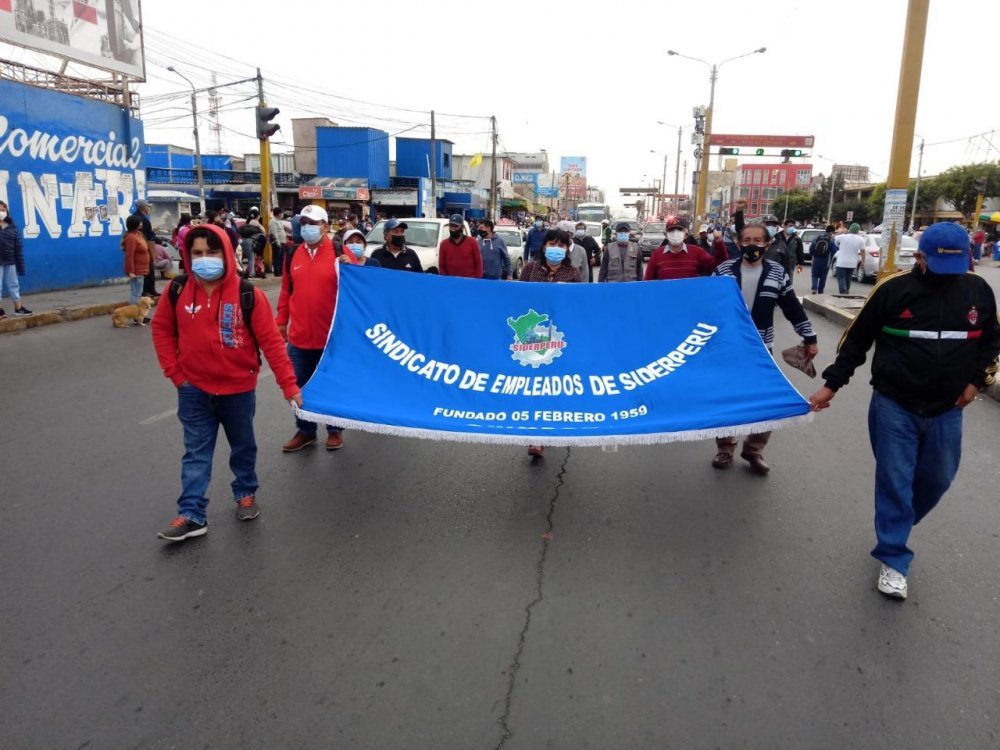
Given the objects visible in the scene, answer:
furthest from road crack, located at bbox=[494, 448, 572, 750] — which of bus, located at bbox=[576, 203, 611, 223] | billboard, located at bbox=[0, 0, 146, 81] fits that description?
bus, located at bbox=[576, 203, 611, 223]

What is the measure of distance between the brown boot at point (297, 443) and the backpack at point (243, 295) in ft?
5.54

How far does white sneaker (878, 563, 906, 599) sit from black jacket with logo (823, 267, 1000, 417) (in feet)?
2.62

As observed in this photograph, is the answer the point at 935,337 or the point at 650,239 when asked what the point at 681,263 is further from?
the point at 650,239

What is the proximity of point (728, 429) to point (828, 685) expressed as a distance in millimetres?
1618

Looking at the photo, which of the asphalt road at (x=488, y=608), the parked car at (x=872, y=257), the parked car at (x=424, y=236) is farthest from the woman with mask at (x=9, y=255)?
the parked car at (x=872, y=257)

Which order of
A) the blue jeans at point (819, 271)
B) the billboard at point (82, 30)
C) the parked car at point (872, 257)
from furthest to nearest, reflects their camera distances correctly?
the parked car at point (872, 257) < the blue jeans at point (819, 271) < the billboard at point (82, 30)

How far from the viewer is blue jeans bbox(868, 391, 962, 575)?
3.54 m

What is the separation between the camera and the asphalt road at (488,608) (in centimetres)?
262

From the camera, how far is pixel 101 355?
9.40 metres

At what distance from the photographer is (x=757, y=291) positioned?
5320 millimetres

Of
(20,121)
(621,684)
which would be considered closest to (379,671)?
(621,684)

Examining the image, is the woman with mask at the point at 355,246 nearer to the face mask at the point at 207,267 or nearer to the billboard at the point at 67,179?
the face mask at the point at 207,267

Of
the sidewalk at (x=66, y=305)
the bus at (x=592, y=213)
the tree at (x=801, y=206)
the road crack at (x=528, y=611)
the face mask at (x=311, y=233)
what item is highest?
the tree at (x=801, y=206)

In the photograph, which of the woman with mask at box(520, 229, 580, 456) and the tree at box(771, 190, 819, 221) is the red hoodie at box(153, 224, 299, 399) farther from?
the tree at box(771, 190, 819, 221)
